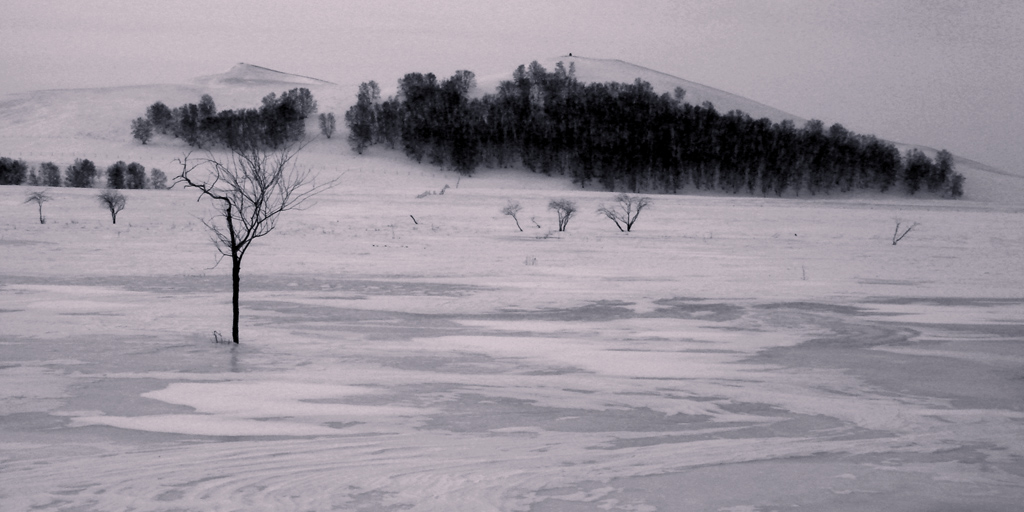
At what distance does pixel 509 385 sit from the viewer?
1176 cm

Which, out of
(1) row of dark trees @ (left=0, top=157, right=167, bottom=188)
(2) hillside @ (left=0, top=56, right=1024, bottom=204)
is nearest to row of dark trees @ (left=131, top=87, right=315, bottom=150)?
(2) hillside @ (left=0, top=56, right=1024, bottom=204)

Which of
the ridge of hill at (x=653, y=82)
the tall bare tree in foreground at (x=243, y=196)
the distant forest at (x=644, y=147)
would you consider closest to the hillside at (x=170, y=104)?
the ridge of hill at (x=653, y=82)

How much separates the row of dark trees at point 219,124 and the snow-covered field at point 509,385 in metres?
98.0

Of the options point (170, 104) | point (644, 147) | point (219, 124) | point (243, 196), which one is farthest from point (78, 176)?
point (170, 104)

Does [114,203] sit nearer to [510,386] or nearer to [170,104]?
[510,386]

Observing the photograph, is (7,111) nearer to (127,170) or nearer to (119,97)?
(119,97)

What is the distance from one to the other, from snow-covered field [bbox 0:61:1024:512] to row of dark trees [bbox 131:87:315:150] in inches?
3860

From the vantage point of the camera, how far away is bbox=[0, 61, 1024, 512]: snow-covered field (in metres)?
7.41

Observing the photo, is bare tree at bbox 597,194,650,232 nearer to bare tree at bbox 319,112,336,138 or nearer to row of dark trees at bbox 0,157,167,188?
row of dark trees at bbox 0,157,167,188

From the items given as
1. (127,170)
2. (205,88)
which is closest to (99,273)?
(127,170)

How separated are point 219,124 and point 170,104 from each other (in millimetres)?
32906

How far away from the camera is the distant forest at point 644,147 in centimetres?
11962

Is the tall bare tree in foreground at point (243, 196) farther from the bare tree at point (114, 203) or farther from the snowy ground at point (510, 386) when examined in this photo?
the bare tree at point (114, 203)

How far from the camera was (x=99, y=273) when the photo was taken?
25.5m
